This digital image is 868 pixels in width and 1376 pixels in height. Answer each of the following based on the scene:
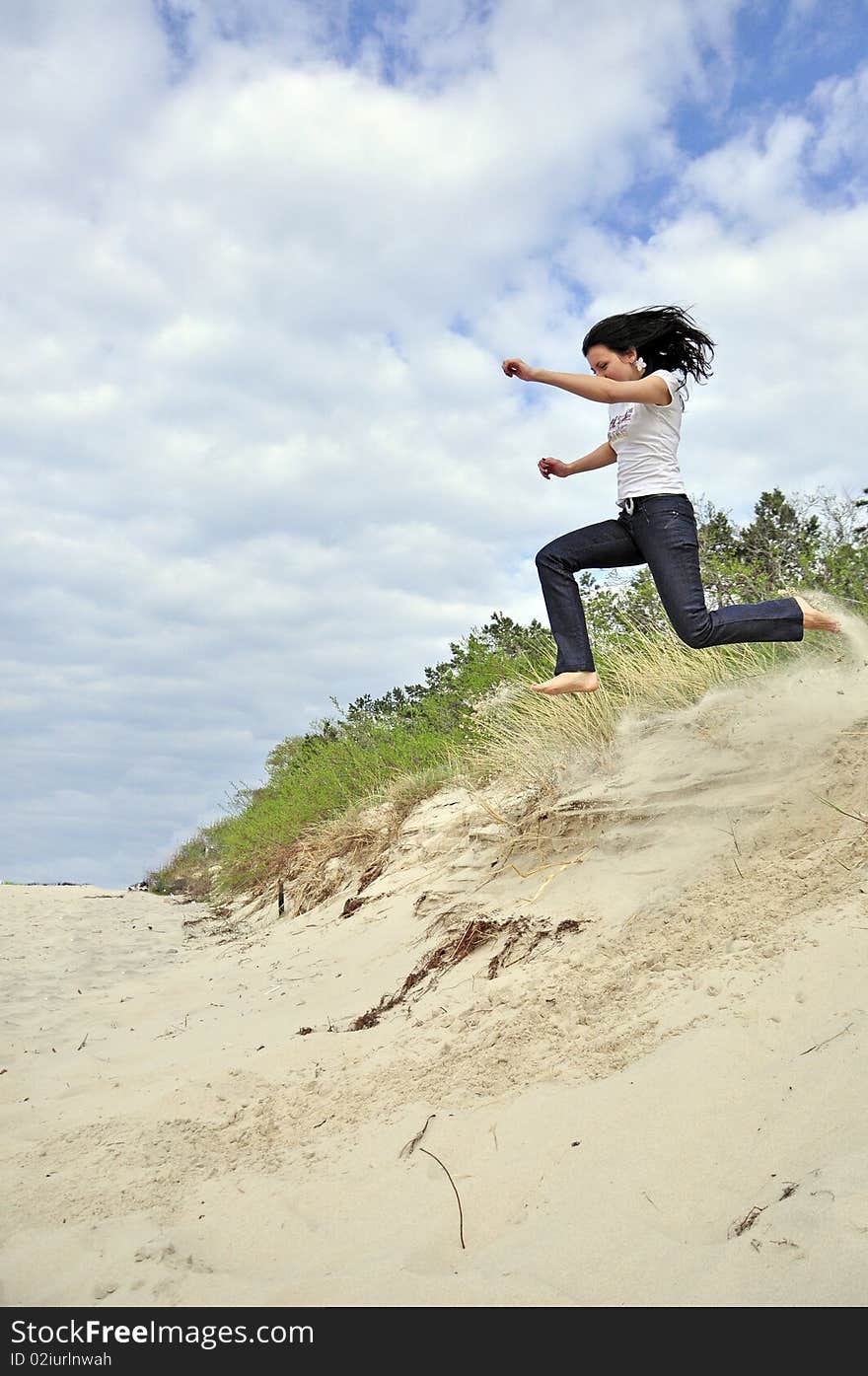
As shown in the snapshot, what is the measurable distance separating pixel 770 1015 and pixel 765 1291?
1167 mm

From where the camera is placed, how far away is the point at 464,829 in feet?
22.5

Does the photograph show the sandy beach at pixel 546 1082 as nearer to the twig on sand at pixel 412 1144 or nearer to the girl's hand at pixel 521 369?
the twig on sand at pixel 412 1144

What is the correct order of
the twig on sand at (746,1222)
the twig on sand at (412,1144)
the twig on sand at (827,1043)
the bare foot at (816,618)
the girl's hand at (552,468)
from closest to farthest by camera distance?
1. the twig on sand at (746,1222)
2. the twig on sand at (827,1043)
3. the twig on sand at (412,1144)
4. the bare foot at (816,618)
5. the girl's hand at (552,468)

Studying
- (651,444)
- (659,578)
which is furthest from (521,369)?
(659,578)

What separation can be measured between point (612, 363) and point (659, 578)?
101 centimetres

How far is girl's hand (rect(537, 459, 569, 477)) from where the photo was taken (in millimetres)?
4664

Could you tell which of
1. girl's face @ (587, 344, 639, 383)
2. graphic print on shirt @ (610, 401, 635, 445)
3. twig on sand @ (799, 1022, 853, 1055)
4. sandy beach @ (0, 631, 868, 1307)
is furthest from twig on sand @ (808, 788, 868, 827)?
girl's face @ (587, 344, 639, 383)

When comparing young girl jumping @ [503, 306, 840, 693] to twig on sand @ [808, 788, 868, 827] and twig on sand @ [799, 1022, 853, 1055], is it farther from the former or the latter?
twig on sand @ [799, 1022, 853, 1055]

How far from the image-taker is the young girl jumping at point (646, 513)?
13.1 ft

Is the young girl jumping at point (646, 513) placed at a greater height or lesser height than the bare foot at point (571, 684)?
greater

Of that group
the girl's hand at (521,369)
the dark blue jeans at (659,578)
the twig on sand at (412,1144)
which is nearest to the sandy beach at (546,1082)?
the twig on sand at (412,1144)

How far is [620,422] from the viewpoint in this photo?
4.15m
